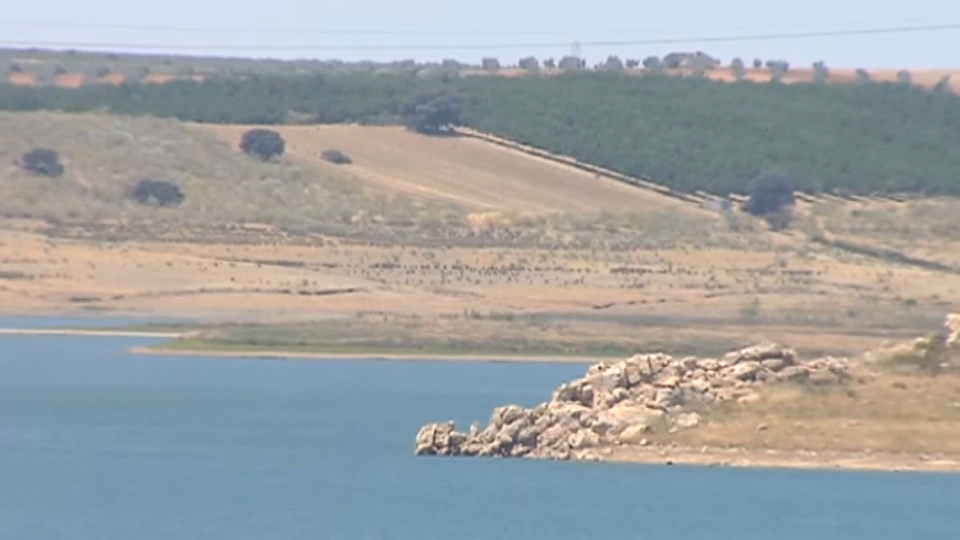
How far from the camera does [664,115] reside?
5851 inches

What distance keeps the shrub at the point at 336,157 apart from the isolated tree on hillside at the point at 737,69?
46.4 m

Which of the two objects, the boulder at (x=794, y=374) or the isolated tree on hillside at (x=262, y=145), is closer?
the boulder at (x=794, y=374)

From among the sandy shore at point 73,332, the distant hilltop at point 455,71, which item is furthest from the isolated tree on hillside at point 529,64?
the sandy shore at point 73,332

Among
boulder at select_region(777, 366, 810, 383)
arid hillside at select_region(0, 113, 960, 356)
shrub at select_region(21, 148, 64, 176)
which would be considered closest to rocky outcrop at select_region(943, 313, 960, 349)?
boulder at select_region(777, 366, 810, 383)

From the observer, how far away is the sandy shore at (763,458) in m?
49.4

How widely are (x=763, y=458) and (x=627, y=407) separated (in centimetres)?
242

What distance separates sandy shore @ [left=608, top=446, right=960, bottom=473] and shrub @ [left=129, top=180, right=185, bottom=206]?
67.2m

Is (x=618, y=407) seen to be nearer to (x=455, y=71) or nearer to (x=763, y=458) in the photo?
(x=763, y=458)

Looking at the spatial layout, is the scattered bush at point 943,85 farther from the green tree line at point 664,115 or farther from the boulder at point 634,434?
the boulder at point 634,434

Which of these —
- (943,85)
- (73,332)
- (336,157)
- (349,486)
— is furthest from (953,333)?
(943,85)

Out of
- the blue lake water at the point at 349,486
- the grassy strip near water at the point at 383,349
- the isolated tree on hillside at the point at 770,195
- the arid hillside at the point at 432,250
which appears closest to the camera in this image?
the blue lake water at the point at 349,486

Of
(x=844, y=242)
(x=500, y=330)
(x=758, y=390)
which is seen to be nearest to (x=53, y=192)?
(x=844, y=242)

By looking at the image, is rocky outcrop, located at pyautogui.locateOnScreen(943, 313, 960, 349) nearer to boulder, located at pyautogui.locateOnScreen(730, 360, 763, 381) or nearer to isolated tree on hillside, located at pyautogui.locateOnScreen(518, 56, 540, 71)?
boulder, located at pyautogui.locateOnScreen(730, 360, 763, 381)

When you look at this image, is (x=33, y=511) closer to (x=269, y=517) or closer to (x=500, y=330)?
(x=269, y=517)
